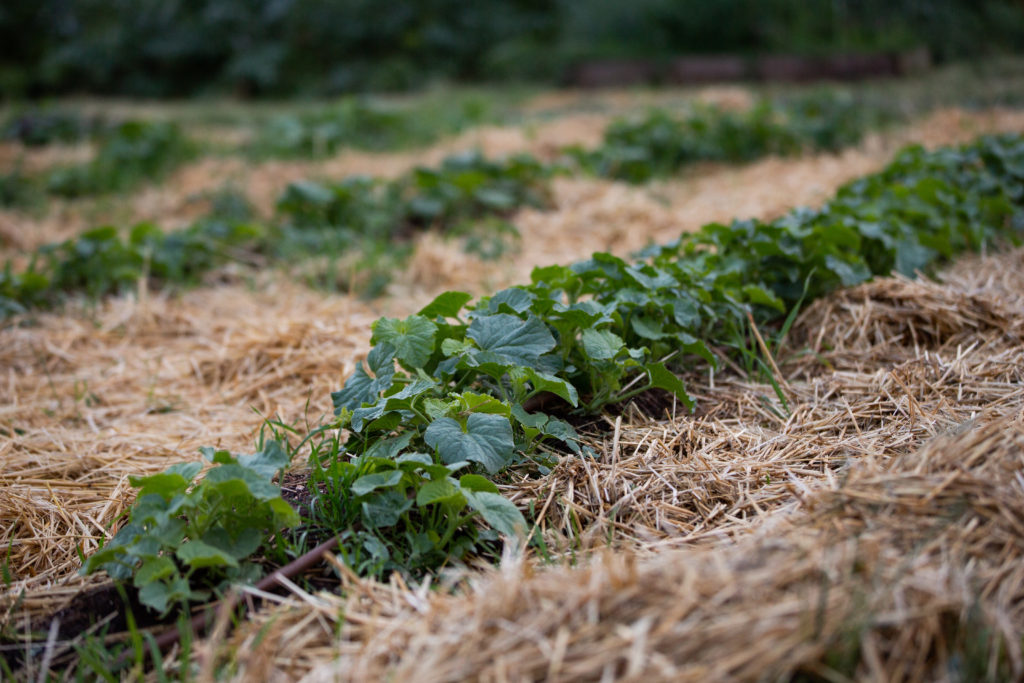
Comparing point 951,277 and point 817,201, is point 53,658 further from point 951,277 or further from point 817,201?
point 817,201

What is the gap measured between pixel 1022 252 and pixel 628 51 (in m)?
8.01

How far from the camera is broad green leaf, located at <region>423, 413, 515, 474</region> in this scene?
1320 mm

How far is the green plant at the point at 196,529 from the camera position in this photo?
1116mm

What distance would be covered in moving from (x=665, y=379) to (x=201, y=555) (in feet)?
3.36

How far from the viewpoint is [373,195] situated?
405 centimetres

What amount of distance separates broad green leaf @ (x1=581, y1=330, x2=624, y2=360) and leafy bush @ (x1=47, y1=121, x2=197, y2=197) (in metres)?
4.48

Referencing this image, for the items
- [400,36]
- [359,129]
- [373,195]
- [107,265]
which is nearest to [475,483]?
[107,265]

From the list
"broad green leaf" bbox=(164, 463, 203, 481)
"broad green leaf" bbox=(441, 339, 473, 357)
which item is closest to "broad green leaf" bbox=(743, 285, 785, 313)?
"broad green leaf" bbox=(441, 339, 473, 357)

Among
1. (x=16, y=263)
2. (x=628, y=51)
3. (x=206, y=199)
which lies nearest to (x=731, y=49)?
(x=628, y=51)

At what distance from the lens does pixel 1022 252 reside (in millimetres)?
2590

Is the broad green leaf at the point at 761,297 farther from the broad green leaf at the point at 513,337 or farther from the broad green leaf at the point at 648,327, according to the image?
the broad green leaf at the point at 513,337

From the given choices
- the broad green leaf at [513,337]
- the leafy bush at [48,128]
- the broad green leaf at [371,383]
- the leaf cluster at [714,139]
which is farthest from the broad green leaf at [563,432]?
the leafy bush at [48,128]

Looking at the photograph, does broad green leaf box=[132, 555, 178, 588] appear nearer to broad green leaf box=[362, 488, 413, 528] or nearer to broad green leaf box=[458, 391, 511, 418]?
broad green leaf box=[362, 488, 413, 528]

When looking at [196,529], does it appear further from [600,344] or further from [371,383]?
[600,344]
